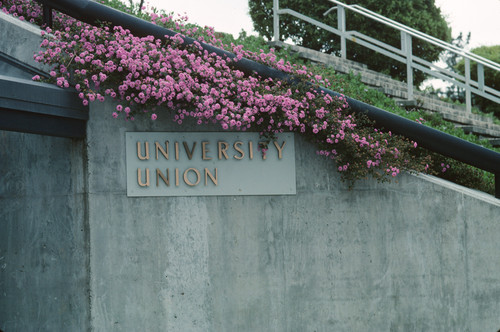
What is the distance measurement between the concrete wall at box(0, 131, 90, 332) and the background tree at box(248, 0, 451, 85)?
11442mm

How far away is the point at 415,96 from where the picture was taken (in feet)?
28.0

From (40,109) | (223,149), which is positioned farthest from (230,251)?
(40,109)

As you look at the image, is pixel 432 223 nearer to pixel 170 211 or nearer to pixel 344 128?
pixel 344 128

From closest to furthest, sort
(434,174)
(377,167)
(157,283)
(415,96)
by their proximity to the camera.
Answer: (157,283), (377,167), (434,174), (415,96)

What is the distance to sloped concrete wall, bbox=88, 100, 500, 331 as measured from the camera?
5.05m

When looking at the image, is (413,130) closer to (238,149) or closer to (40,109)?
(238,149)

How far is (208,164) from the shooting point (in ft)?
17.3

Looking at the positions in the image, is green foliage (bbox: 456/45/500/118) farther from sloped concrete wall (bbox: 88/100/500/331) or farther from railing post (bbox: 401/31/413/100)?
sloped concrete wall (bbox: 88/100/500/331)

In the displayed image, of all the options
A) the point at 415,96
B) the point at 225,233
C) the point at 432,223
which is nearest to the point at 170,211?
the point at 225,233

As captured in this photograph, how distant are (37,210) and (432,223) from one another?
343 cm

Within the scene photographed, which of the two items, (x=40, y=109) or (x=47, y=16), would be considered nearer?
(x=40, y=109)

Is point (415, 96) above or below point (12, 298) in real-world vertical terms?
above

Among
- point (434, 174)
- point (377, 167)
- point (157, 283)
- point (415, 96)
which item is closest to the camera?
point (157, 283)

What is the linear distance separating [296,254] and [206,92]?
1594 millimetres
